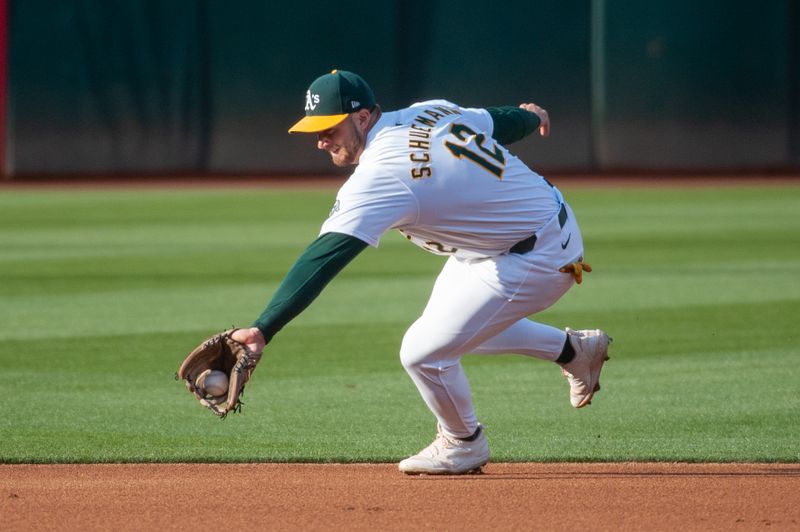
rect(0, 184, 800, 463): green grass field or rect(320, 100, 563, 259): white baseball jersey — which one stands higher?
rect(320, 100, 563, 259): white baseball jersey

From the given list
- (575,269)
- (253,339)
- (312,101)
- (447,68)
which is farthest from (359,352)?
(447,68)

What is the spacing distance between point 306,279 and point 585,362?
160 centimetres

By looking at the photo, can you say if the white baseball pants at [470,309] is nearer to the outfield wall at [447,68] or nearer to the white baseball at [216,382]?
the white baseball at [216,382]

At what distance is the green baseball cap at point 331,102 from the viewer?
15.3ft

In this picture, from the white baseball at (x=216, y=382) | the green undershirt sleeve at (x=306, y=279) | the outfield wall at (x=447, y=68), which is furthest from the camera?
the outfield wall at (x=447, y=68)

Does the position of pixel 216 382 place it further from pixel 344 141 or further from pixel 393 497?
pixel 344 141

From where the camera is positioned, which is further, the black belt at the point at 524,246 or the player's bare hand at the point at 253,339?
the black belt at the point at 524,246

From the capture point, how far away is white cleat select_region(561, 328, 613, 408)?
17.8ft

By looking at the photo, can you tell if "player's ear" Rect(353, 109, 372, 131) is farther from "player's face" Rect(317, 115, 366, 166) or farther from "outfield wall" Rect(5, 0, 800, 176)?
"outfield wall" Rect(5, 0, 800, 176)

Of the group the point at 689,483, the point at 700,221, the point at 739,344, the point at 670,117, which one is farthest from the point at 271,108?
the point at 689,483

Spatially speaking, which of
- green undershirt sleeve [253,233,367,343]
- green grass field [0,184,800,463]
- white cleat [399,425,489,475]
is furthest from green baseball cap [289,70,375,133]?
green grass field [0,184,800,463]

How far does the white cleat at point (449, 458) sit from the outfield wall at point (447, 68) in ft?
59.3

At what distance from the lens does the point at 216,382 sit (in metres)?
4.42

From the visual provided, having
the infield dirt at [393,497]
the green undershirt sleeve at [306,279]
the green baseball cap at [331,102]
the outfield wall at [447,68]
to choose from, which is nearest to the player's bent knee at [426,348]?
the infield dirt at [393,497]
